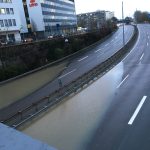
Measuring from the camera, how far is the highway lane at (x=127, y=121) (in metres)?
14.8

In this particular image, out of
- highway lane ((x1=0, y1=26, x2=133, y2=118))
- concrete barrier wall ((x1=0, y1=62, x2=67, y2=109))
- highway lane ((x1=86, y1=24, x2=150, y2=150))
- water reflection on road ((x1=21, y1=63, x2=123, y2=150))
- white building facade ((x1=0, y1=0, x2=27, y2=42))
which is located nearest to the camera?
highway lane ((x1=86, y1=24, x2=150, y2=150))

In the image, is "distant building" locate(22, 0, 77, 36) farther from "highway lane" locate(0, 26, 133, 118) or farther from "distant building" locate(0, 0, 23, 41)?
"highway lane" locate(0, 26, 133, 118)

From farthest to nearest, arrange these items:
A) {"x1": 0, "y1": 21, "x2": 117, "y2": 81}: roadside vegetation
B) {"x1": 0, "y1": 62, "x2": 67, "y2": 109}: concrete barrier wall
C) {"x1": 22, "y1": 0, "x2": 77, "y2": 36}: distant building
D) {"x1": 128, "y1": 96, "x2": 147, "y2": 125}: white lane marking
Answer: {"x1": 22, "y1": 0, "x2": 77, "y2": 36}: distant building < {"x1": 0, "y1": 21, "x2": 117, "y2": 81}: roadside vegetation < {"x1": 0, "y1": 62, "x2": 67, "y2": 109}: concrete barrier wall < {"x1": 128, "y1": 96, "x2": 147, "y2": 125}: white lane marking

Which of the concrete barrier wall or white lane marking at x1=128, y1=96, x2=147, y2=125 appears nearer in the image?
white lane marking at x1=128, y1=96, x2=147, y2=125

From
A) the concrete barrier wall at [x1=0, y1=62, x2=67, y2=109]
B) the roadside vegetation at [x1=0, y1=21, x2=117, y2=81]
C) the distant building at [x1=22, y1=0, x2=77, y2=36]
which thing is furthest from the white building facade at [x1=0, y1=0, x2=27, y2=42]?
the concrete barrier wall at [x1=0, y1=62, x2=67, y2=109]

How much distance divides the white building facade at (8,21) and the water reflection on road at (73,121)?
211 ft

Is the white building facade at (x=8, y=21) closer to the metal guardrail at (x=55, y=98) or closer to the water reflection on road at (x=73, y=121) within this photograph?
the metal guardrail at (x=55, y=98)

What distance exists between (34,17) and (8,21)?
53094 millimetres

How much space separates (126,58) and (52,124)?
106ft

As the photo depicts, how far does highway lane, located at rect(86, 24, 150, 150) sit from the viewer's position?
1477cm

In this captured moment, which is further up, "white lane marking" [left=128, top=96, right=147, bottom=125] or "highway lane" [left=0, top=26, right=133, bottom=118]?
"white lane marking" [left=128, top=96, right=147, bottom=125]

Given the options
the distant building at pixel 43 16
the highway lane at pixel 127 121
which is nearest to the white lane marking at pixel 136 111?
the highway lane at pixel 127 121

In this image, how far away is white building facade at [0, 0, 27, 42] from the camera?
3302 inches

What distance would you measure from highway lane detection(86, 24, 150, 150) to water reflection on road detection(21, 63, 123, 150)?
532 millimetres
